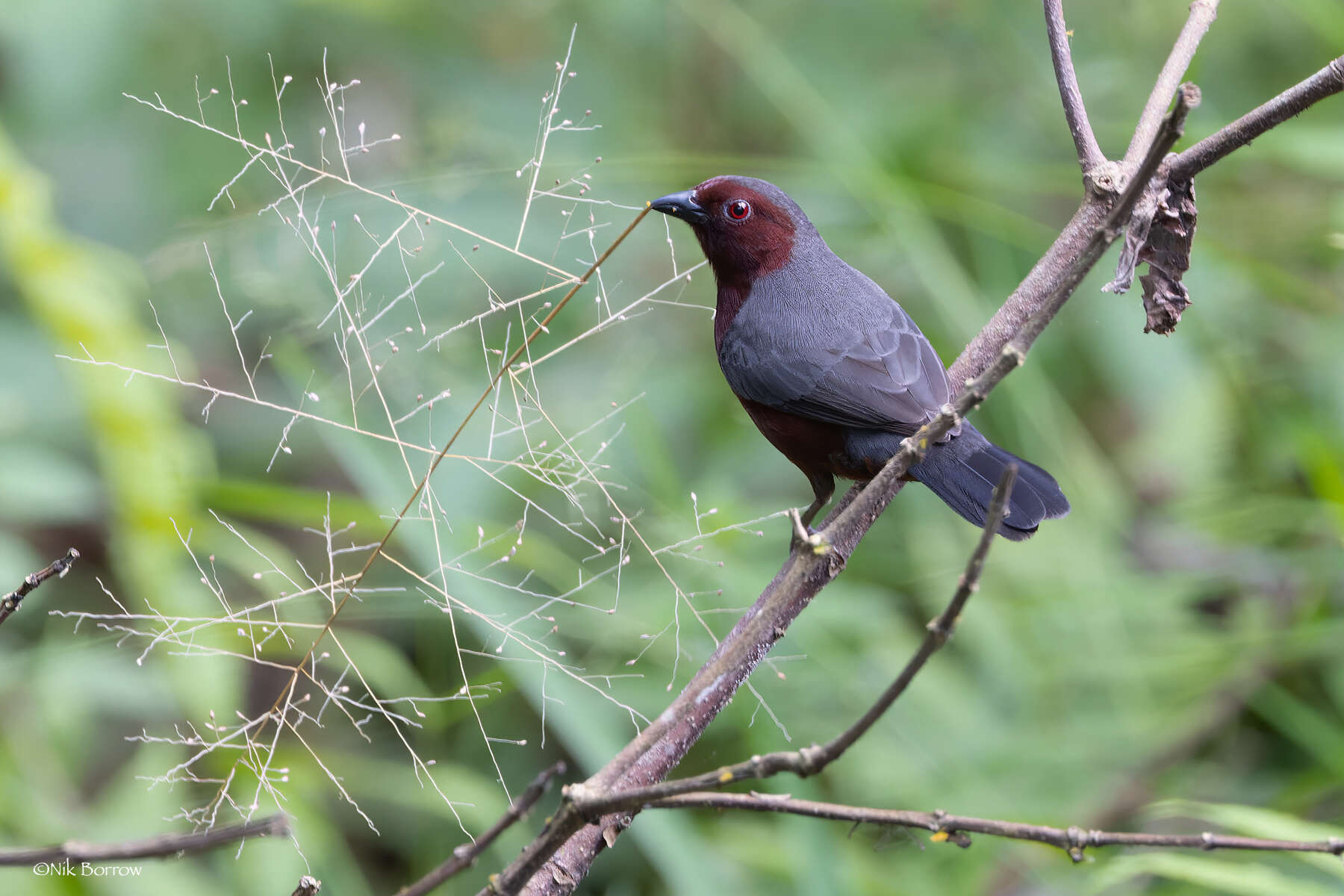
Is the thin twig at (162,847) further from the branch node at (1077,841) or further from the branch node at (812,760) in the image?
the branch node at (1077,841)

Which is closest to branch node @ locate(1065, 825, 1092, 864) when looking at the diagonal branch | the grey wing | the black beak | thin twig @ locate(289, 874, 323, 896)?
the diagonal branch

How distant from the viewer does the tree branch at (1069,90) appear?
194cm

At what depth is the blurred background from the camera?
301cm

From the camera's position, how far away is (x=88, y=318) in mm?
3176

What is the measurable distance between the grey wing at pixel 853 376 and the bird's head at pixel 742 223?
0.96 ft

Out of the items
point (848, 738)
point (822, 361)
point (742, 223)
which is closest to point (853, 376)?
point (822, 361)

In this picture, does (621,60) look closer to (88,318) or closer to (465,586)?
(88,318)

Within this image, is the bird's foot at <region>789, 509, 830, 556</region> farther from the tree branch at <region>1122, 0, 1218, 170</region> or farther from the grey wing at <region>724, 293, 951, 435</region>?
the grey wing at <region>724, 293, 951, 435</region>

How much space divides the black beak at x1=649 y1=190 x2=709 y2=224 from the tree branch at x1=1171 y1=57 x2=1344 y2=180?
52.9 inches

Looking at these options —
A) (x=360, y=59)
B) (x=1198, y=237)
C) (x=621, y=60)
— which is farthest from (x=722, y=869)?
(x=360, y=59)

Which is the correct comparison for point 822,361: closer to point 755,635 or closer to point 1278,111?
point 1278,111

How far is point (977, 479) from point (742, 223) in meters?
0.90

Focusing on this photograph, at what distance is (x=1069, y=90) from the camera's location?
1.99m

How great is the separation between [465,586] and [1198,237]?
2469 mm
